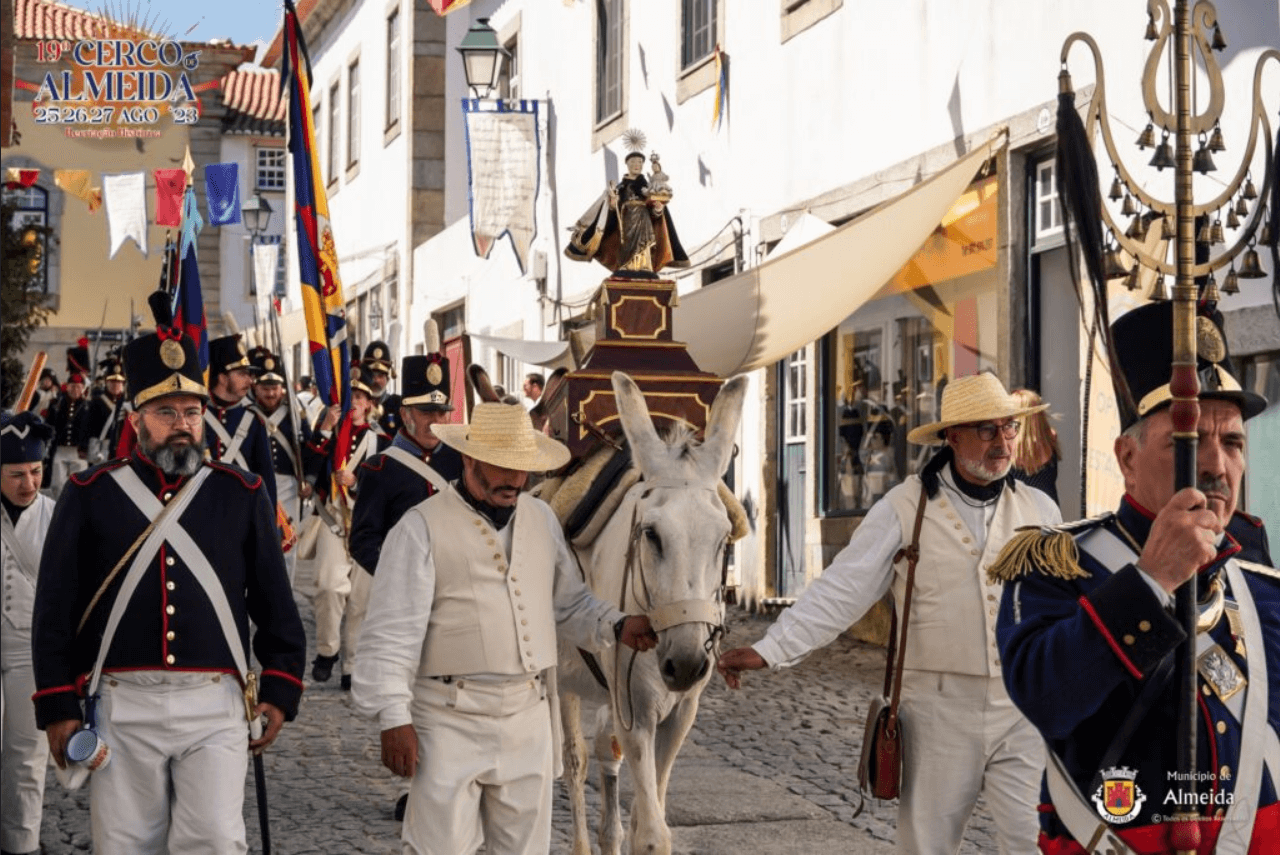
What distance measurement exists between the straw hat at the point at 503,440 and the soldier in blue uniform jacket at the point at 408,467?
7.77 feet

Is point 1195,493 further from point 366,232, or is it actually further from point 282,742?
point 366,232

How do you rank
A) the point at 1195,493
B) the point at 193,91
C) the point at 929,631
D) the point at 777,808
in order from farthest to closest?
the point at 193,91, the point at 777,808, the point at 929,631, the point at 1195,493

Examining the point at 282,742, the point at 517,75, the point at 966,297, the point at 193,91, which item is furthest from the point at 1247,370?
the point at 193,91

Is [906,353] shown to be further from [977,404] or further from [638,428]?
[977,404]

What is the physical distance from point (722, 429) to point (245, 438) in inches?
210

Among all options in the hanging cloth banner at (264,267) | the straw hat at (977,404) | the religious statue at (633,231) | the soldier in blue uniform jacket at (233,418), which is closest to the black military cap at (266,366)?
the soldier in blue uniform jacket at (233,418)

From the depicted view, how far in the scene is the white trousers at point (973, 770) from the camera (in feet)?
18.2

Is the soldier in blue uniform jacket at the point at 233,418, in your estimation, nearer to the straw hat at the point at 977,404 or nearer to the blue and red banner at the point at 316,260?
the blue and red banner at the point at 316,260

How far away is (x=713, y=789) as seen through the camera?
899cm

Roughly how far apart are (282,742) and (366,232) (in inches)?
953

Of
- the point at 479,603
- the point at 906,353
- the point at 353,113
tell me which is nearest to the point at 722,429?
the point at 479,603

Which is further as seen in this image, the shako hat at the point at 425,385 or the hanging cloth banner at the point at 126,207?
the hanging cloth banner at the point at 126,207

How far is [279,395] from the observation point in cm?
1457

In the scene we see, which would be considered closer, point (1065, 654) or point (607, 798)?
point (1065, 654)
